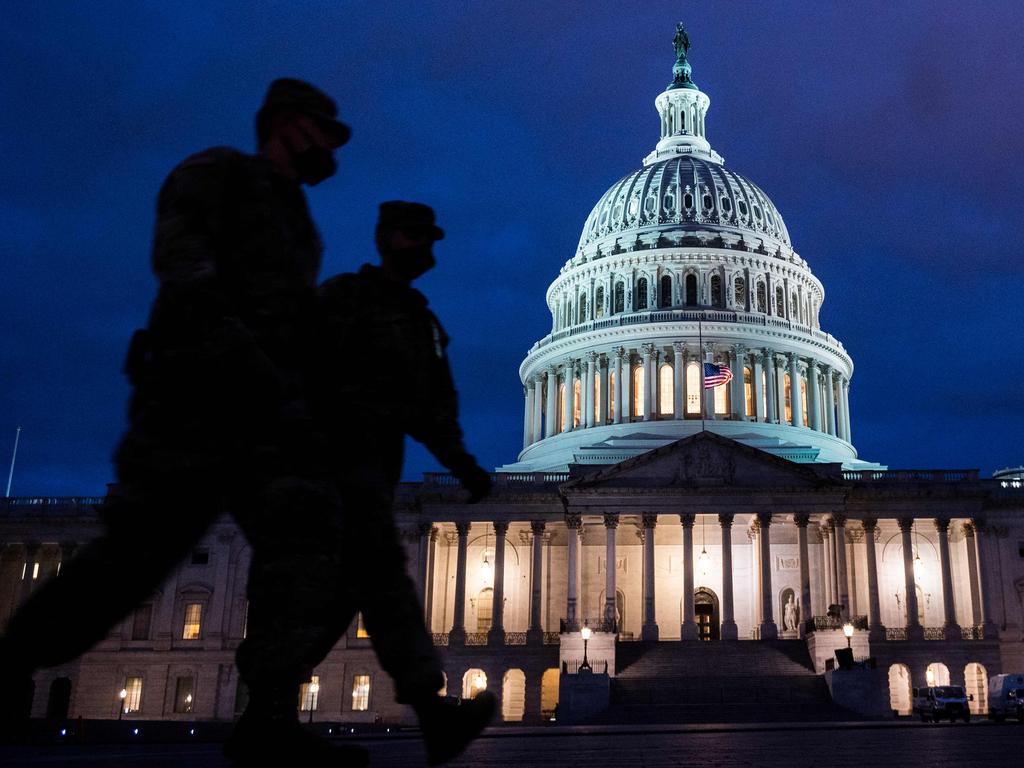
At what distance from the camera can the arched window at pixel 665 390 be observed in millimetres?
86125

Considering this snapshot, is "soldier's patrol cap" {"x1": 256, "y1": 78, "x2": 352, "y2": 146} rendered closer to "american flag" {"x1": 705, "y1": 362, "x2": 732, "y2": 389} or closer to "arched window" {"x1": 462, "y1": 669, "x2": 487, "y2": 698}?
"arched window" {"x1": 462, "y1": 669, "x2": 487, "y2": 698}

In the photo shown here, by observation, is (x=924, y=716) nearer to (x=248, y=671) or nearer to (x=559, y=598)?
(x=559, y=598)

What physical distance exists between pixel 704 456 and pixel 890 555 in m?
15.8

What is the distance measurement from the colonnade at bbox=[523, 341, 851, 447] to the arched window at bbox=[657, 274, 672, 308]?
6037 mm

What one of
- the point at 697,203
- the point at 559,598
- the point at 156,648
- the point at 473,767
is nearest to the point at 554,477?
the point at 559,598

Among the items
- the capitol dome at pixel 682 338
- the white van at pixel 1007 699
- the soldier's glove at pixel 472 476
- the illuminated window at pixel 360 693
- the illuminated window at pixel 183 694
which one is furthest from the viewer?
the capitol dome at pixel 682 338

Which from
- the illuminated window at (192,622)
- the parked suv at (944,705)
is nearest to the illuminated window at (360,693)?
the illuminated window at (192,622)

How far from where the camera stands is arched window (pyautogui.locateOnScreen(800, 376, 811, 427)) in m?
88.0

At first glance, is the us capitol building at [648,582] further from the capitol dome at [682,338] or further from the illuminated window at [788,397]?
the illuminated window at [788,397]

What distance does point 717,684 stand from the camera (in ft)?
181

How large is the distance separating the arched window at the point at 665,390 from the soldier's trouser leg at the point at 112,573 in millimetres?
81701

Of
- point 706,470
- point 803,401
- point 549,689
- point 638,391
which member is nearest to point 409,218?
point 706,470

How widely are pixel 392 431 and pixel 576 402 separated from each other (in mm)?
85211

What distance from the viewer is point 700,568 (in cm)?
7225
